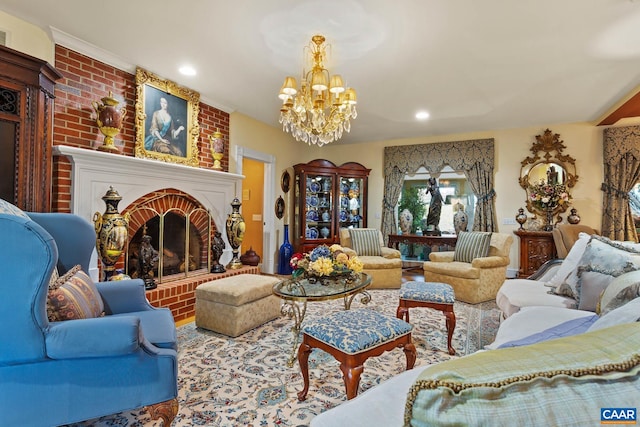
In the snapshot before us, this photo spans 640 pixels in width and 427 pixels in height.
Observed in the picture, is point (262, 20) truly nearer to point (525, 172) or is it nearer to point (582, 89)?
point (582, 89)

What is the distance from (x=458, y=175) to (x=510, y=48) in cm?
343

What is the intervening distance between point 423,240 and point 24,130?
5123mm

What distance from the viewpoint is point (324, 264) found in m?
2.56

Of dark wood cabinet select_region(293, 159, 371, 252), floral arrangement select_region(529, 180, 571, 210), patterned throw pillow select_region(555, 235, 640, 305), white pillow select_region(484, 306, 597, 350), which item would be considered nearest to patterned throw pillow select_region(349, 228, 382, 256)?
dark wood cabinet select_region(293, 159, 371, 252)

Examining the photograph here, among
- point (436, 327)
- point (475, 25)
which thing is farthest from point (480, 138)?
point (436, 327)

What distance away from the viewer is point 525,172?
16.7 ft

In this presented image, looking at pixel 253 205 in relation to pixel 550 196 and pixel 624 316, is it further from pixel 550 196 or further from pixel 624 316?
pixel 624 316

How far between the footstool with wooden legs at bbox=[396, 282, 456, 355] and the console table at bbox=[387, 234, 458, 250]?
2733 mm

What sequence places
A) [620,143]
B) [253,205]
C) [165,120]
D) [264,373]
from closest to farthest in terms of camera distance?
[264,373]
[165,120]
[620,143]
[253,205]

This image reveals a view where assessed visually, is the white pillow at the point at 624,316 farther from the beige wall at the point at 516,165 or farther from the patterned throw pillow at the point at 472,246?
the beige wall at the point at 516,165

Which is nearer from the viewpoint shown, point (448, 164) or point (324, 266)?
point (324, 266)

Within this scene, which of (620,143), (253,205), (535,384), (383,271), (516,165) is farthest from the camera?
(253,205)

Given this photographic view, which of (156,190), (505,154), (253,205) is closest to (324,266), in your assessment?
(156,190)

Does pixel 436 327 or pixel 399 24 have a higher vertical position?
pixel 399 24
